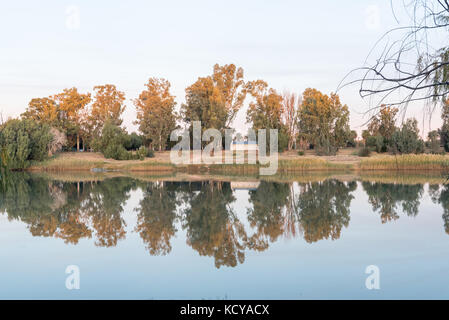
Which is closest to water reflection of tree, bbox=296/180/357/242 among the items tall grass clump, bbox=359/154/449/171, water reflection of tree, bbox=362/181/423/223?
water reflection of tree, bbox=362/181/423/223

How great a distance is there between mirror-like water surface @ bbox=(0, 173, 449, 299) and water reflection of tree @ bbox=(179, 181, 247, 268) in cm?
2

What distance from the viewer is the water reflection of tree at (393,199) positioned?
9.84 meters

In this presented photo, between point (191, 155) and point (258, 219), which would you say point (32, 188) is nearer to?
point (258, 219)

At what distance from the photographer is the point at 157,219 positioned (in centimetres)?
920

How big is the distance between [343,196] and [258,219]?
4.72 m

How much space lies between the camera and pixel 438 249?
626 cm

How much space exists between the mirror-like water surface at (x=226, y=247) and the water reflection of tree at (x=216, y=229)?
2 cm

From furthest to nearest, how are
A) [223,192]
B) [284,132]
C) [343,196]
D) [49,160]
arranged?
[284,132], [49,160], [223,192], [343,196]

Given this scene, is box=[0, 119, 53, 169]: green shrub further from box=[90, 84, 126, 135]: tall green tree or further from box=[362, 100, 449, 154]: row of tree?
box=[362, 100, 449, 154]: row of tree

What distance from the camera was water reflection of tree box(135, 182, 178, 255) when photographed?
673cm

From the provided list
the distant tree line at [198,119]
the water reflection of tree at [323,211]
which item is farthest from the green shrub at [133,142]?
the water reflection of tree at [323,211]

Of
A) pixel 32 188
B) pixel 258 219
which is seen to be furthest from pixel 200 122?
pixel 258 219
